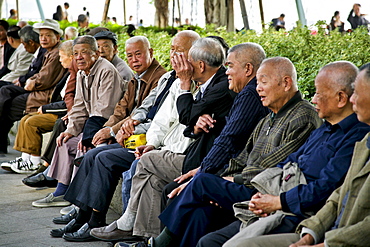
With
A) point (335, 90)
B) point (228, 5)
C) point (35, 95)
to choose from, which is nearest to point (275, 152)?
point (335, 90)

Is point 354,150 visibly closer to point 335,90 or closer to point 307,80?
point 335,90

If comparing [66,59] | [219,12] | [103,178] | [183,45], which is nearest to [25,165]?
[66,59]

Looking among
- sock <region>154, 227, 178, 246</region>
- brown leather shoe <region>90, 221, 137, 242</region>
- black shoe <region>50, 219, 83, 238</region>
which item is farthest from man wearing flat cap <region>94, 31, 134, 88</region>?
sock <region>154, 227, 178, 246</region>

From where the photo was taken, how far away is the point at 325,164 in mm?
3410

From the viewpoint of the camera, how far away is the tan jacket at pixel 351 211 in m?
2.79

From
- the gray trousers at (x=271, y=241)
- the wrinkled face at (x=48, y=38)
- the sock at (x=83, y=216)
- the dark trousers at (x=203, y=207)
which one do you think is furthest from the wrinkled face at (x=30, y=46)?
the gray trousers at (x=271, y=241)

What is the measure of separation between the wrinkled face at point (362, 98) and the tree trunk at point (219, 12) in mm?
8188

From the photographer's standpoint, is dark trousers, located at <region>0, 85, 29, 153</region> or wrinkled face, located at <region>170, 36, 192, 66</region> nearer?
wrinkled face, located at <region>170, 36, 192, 66</region>

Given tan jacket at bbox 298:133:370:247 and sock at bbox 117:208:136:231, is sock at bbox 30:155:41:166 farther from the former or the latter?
tan jacket at bbox 298:133:370:247

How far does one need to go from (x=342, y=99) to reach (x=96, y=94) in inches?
151

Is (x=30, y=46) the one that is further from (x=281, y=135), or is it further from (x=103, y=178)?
(x=281, y=135)

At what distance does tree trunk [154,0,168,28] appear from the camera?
45.5 ft

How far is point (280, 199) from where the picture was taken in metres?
3.43

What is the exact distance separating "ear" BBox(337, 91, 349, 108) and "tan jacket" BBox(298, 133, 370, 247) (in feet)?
1.40
